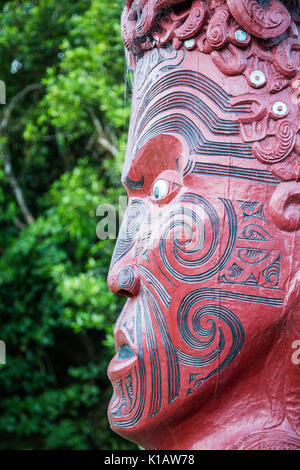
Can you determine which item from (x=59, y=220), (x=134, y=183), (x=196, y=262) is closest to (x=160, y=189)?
(x=134, y=183)

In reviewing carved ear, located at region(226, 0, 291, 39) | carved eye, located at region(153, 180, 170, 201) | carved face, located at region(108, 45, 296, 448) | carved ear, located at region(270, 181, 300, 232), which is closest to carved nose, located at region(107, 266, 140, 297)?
carved face, located at region(108, 45, 296, 448)

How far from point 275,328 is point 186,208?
436 mm

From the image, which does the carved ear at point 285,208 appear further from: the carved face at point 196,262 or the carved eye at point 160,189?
the carved eye at point 160,189

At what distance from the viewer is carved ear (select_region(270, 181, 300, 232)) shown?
62.0 inches

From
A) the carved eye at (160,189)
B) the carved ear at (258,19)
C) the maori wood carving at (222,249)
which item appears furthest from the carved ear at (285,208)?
the carved ear at (258,19)

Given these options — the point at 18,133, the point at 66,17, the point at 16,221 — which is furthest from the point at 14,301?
the point at 66,17

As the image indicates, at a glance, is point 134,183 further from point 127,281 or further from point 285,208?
point 285,208

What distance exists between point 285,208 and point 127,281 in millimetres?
533

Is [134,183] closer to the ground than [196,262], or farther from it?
farther from it

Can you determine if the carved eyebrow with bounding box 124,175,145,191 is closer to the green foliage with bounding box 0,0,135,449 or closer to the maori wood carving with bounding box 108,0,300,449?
the maori wood carving with bounding box 108,0,300,449

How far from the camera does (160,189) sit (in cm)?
174

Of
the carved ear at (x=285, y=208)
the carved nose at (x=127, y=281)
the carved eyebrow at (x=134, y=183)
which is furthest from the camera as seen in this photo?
the carved eyebrow at (x=134, y=183)

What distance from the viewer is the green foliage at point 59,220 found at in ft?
13.5

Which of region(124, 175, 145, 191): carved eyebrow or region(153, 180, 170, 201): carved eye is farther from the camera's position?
region(124, 175, 145, 191): carved eyebrow
